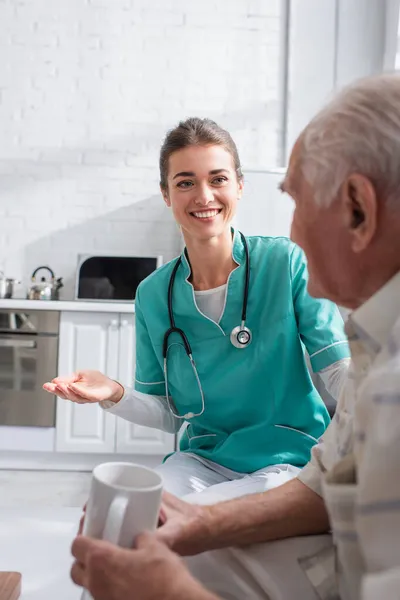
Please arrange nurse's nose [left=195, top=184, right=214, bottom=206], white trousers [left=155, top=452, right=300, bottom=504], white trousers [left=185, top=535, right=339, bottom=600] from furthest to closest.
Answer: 1. nurse's nose [left=195, top=184, right=214, bottom=206]
2. white trousers [left=155, top=452, right=300, bottom=504]
3. white trousers [left=185, top=535, right=339, bottom=600]

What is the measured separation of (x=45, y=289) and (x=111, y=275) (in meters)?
0.40

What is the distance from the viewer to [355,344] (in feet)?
2.47

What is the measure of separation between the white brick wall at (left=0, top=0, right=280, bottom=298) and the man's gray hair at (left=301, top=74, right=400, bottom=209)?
11.4 feet

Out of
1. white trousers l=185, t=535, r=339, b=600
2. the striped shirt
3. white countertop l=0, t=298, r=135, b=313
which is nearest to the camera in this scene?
the striped shirt

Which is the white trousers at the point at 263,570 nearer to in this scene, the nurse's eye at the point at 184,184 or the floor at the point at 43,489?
the nurse's eye at the point at 184,184

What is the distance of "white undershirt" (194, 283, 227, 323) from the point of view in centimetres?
160

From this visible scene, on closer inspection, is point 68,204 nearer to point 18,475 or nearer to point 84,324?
point 84,324

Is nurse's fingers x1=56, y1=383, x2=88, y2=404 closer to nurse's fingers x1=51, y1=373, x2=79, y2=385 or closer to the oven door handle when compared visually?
nurse's fingers x1=51, y1=373, x2=79, y2=385

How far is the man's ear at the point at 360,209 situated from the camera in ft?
2.25

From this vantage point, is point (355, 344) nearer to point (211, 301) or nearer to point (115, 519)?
point (115, 519)

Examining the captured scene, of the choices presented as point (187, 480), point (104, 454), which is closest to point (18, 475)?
point (104, 454)

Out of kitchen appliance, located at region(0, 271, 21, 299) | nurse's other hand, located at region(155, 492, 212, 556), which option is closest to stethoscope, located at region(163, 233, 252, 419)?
nurse's other hand, located at region(155, 492, 212, 556)

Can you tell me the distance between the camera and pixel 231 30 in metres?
4.27

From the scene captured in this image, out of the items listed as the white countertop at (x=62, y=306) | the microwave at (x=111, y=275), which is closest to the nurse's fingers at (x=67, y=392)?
the white countertop at (x=62, y=306)
